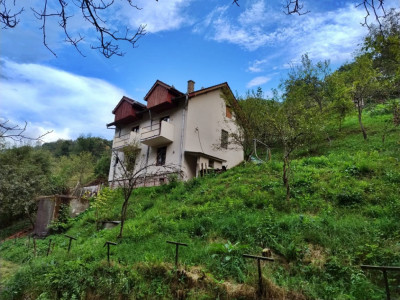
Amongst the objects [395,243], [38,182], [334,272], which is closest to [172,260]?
[334,272]

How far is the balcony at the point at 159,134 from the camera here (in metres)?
19.2

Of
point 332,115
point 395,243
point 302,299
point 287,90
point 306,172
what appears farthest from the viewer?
point 287,90

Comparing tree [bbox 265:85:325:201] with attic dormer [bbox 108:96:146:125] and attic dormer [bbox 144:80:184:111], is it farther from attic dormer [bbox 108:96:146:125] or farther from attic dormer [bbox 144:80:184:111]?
attic dormer [bbox 108:96:146:125]

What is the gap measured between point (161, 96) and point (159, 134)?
3.58 m

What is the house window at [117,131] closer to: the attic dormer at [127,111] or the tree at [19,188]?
the attic dormer at [127,111]

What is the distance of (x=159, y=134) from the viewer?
1897cm

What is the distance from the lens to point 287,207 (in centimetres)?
884

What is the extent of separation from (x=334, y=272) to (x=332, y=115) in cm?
1912

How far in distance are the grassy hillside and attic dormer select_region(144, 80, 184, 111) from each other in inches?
410

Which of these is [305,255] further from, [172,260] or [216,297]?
[172,260]

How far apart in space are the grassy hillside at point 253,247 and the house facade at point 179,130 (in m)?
7.48

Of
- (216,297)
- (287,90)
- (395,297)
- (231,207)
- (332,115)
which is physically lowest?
(216,297)

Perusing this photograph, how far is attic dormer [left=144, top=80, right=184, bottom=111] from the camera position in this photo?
20.2m

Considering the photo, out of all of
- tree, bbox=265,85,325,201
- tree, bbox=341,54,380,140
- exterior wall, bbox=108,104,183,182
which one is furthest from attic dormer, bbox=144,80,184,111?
tree, bbox=341,54,380,140
